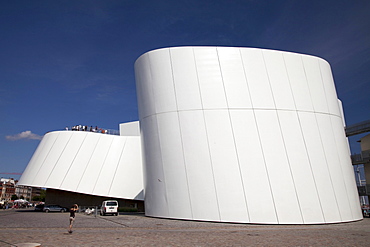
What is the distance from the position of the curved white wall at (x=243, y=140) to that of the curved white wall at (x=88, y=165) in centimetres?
870

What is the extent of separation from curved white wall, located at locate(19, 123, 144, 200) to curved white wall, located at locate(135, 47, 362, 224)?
870cm

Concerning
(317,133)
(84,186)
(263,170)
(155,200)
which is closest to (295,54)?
(317,133)

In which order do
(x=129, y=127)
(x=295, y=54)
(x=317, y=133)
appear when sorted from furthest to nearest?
(x=129, y=127)
(x=295, y=54)
(x=317, y=133)

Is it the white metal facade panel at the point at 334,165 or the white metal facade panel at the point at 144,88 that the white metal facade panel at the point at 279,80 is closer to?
the white metal facade panel at the point at 334,165

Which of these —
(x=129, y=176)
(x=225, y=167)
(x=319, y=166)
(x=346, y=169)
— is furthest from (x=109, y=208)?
(x=346, y=169)

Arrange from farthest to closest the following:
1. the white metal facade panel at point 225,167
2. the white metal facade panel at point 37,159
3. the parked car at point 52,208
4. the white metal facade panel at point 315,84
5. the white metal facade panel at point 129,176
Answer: the parked car at point 52,208, the white metal facade panel at point 37,159, the white metal facade panel at point 129,176, the white metal facade panel at point 315,84, the white metal facade panel at point 225,167

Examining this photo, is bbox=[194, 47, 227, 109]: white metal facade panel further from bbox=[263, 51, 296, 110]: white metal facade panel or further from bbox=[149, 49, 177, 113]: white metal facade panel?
bbox=[263, 51, 296, 110]: white metal facade panel

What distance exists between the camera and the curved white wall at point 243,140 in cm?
1633

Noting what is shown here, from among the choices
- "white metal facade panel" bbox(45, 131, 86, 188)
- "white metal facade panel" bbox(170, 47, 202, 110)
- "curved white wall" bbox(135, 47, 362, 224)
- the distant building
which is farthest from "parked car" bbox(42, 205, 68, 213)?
the distant building

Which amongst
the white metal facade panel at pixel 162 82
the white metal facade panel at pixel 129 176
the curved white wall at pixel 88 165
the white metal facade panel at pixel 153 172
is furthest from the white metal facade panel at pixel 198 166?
the curved white wall at pixel 88 165

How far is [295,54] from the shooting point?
782 inches

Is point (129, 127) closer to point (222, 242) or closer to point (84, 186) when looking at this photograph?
point (84, 186)

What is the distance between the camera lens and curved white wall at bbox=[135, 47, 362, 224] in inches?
643

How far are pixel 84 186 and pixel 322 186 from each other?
20429 mm
